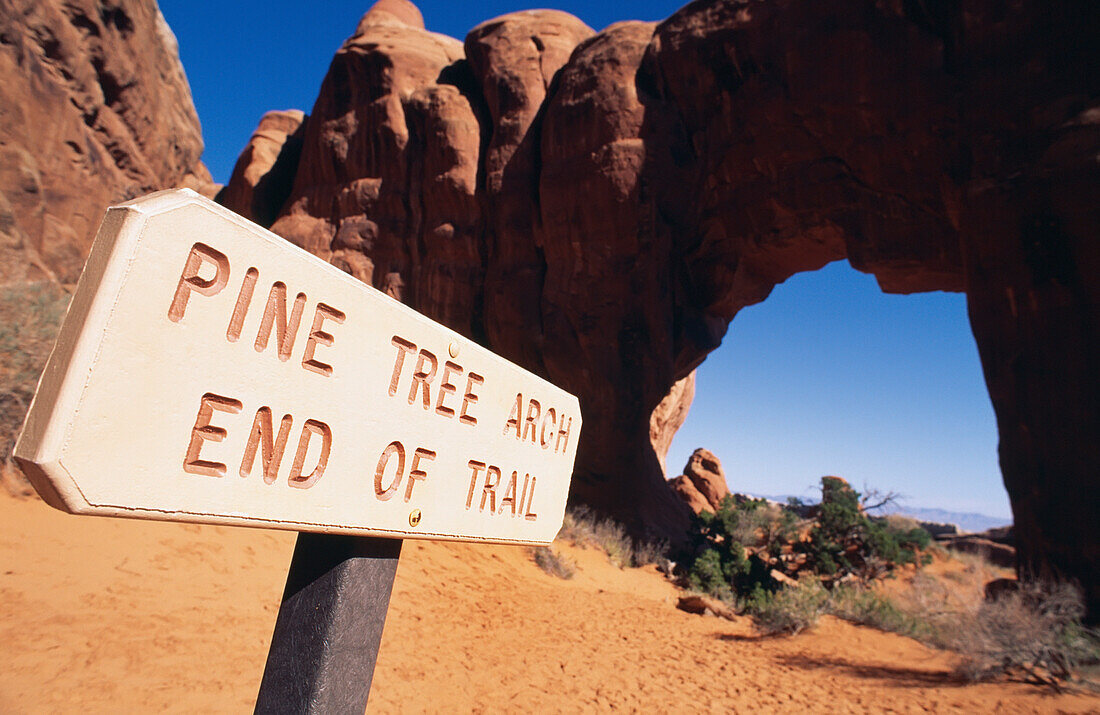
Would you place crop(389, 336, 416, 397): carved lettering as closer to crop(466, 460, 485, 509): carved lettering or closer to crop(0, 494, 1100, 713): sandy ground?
crop(466, 460, 485, 509): carved lettering

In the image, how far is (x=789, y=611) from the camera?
243 inches

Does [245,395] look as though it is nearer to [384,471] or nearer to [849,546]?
[384,471]

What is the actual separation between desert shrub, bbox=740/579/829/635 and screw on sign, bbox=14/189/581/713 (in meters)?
6.08

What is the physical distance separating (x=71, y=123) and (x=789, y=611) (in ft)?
42.7

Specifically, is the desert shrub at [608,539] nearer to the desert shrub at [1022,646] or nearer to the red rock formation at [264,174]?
the desert shrub at [1022,646]

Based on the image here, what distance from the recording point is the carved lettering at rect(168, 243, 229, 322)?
763 mm

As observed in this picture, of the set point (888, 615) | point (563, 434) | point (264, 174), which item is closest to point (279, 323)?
point (563, 434)

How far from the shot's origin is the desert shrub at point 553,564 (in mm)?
7307

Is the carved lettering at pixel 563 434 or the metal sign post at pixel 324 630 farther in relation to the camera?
the carved lettering at pixel 563 434

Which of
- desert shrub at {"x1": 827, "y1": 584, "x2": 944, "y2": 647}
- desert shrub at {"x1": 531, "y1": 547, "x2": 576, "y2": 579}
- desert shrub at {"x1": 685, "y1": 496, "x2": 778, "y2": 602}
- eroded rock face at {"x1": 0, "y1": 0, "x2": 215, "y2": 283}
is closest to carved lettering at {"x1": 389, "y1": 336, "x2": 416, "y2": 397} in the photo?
desert shrub at {"x1": 531, "y1": 547, "x2": 576, "y2": 579}

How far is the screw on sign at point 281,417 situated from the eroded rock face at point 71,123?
24.9 feet

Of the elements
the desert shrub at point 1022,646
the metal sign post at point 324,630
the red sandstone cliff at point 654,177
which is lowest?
the desert shrub at point 1022,646

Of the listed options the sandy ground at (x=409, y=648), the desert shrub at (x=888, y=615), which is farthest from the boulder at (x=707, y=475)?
the sandy ground at (x=409, y=648)

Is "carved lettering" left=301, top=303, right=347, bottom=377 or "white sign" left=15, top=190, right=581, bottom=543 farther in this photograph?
"carved lettering" left=301, top=303, right=347, bottom=377
